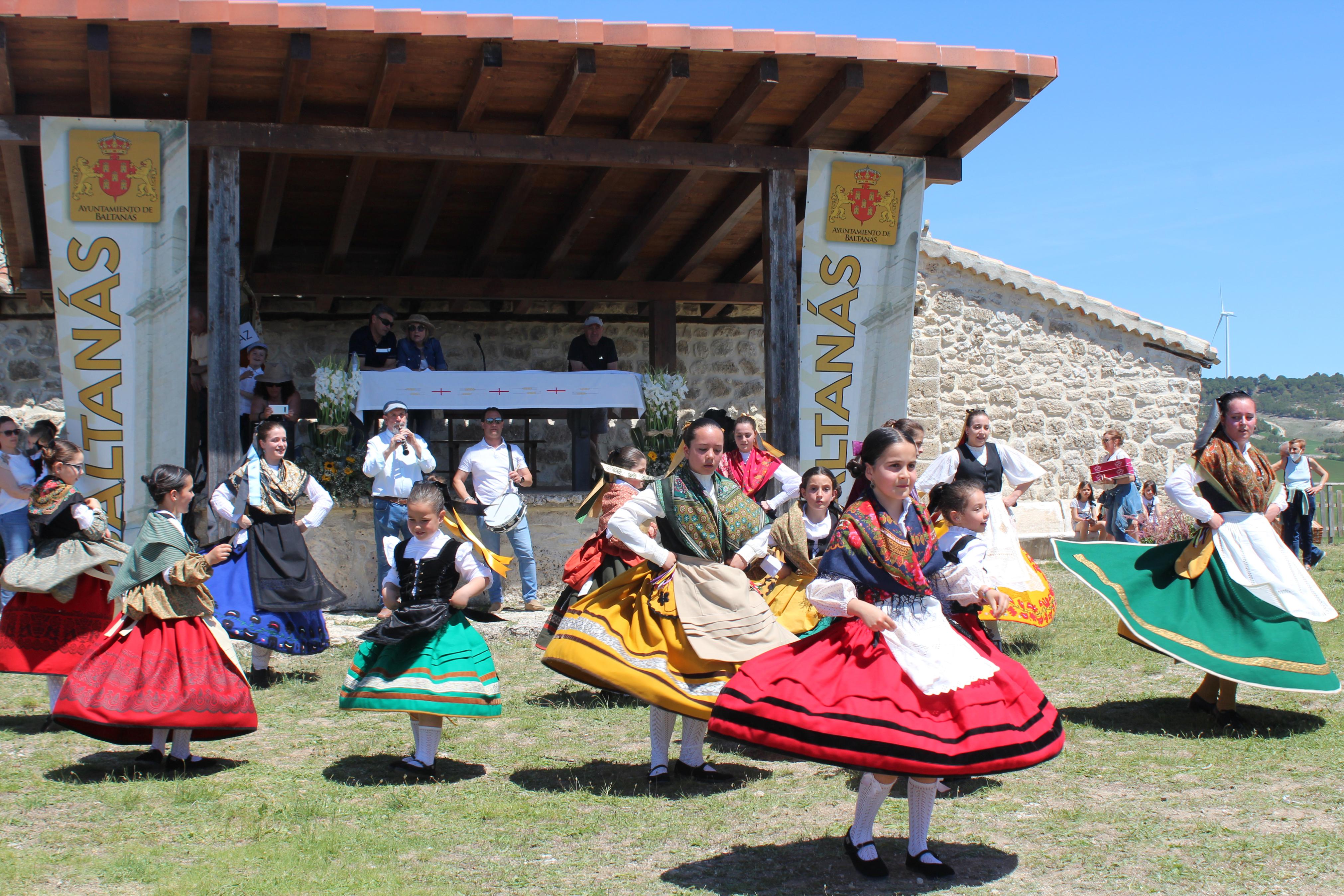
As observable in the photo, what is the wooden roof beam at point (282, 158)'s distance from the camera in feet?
23.4

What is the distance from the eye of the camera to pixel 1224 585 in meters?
5.18

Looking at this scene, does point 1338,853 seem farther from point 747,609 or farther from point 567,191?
point 567,191

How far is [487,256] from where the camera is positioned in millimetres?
11711

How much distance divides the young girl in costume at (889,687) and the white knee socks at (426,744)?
1689 mm

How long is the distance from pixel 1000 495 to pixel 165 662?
15.3 feet

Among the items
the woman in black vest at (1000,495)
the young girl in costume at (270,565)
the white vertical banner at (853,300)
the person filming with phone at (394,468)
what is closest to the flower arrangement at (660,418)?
the white vertical banner at (853,300)

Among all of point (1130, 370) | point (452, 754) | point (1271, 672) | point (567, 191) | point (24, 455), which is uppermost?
point (567, 191)

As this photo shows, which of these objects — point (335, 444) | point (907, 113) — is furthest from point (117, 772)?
point (907, 113)

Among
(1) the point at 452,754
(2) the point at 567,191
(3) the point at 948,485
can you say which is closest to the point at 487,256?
(2) the point at 567,191

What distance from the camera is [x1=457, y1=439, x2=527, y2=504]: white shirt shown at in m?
8.88

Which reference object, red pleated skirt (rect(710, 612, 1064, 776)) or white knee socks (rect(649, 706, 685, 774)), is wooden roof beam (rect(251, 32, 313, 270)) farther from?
red pleated skirt (rect(710, 612, 1064, 776))

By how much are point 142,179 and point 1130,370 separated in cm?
1134

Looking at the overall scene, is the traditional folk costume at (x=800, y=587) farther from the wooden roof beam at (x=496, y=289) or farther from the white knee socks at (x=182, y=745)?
the wooden roof beam at (x=496, y=289)

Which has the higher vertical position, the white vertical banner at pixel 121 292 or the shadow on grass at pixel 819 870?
the white vertical banner at pixel 121 292
